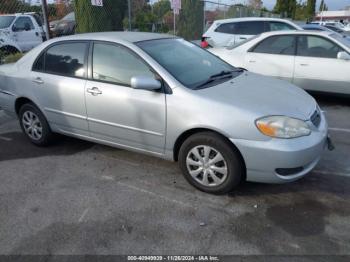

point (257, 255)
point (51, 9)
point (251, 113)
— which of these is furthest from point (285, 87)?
point (51, 9)

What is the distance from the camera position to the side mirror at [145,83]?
3395 mm

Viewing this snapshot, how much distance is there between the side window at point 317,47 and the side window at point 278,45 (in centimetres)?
17

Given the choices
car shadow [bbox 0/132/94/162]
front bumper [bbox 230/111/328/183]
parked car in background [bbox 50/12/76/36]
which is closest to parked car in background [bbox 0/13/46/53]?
parked car in background [bbox 50/12/76/36]

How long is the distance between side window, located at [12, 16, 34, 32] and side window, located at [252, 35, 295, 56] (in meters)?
8.79

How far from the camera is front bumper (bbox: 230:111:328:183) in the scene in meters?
3.08

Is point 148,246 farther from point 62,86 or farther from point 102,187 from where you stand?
point 62,86

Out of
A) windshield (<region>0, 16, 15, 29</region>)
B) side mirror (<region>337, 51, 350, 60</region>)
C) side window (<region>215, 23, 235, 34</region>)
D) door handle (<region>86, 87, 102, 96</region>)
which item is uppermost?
windshield (<region>0, 16, 15, 29</region>)

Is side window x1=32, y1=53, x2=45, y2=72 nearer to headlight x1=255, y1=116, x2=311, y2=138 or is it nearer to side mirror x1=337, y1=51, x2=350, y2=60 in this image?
headlight x1=255, y1=116, x2=311, y2=138

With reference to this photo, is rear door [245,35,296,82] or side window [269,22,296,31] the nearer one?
rear door [245,35,296,82]

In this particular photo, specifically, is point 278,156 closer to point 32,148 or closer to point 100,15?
point 32,148

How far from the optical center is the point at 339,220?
9.99ft

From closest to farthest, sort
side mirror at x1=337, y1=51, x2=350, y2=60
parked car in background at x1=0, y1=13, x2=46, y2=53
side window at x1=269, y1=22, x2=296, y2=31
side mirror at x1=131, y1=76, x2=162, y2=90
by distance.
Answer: side mirror at x1=131, y1=76, x2=162, y2=90 → side mirror at x1=337, y1=51, x2=350, y2=60 → side window at x1=269, y1=22, x2=296, y2=31 → parked car in background at x1=0, y1=13, x2=46, y2=53

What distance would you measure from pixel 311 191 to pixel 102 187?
2.23 meters

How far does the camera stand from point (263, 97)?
11.3 ft
